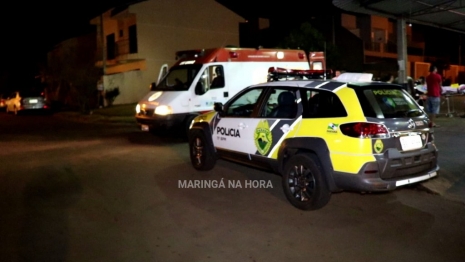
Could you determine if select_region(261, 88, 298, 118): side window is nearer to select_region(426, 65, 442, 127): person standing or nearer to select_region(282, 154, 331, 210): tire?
select_region(282, 154, 331, 210): tire

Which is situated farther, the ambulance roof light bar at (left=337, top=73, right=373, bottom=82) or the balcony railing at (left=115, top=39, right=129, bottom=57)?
the balcony railing at (left=115, top=39, right=129, bottom=57)

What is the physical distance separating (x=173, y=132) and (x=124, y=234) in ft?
23.1

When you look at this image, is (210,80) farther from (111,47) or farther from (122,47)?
(111,47)

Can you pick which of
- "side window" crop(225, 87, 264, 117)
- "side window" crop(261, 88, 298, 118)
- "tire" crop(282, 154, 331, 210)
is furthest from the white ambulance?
"tire" crop(282, 154, 331, 210)

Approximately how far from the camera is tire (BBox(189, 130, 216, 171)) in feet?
29.1

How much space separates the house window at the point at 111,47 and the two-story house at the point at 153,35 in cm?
30

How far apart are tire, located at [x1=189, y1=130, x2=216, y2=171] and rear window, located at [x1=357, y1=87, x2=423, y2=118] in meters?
3.25

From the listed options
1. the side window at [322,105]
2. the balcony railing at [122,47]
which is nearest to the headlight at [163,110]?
the side window at [322,105]

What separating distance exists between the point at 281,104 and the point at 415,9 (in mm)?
8564

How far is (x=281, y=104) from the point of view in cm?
730

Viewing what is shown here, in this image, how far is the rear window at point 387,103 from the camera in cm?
618

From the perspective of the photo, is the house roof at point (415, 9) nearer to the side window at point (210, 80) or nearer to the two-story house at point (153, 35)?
the side window at point (210, 80)

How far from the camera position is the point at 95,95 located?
29.7 meters

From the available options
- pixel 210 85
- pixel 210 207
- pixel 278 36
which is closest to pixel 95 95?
pixel 278 36
